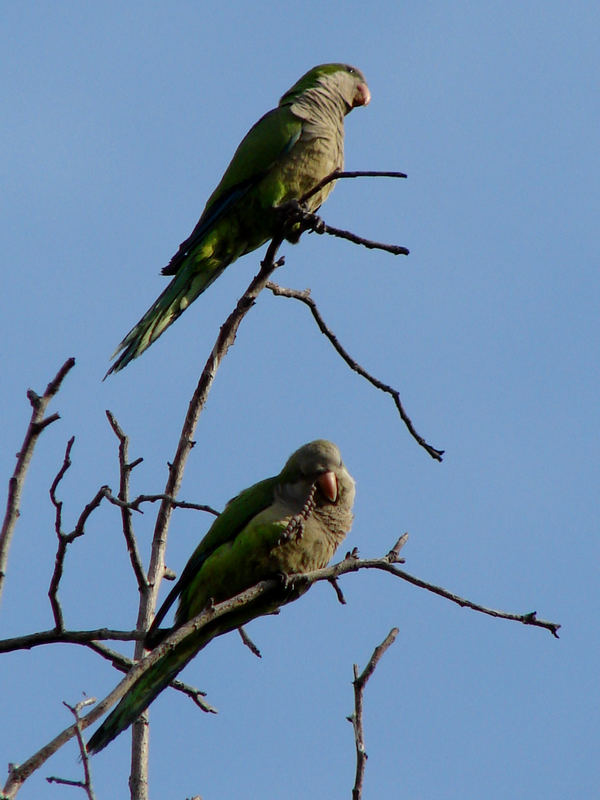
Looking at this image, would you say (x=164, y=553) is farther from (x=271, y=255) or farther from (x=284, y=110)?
(x=284, y=110)

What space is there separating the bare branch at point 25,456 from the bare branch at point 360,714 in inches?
42.4

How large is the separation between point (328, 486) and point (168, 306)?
57.3 inches

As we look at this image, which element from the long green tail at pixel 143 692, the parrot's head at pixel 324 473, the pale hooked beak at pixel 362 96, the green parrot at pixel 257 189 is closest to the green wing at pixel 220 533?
the parrot's head at pixel 324 473

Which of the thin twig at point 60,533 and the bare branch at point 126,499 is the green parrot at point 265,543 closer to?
the bare branch at point 126,499

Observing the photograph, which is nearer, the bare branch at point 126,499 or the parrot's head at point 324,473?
the bare branch at point 126,499

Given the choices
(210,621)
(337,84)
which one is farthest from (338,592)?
(337,84)

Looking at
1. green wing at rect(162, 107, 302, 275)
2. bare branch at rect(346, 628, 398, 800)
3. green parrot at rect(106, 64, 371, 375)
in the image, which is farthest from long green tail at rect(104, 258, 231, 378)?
bare branch at rect(346, 628, 398, 800)

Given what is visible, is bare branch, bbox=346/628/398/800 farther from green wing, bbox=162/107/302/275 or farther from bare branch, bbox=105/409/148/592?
green wing, bbox=162/107/302/275

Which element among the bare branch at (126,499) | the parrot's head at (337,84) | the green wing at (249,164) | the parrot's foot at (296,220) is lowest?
the bare branch at (126,499)

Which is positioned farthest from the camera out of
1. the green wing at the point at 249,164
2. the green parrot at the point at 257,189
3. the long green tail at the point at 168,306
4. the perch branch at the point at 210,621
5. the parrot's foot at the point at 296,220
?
the green wing at the point at 249,164

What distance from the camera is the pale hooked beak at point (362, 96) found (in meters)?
7.04

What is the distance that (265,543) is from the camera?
Result: 13.9 feet

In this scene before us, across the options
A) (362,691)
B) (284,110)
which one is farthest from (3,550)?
(284,110)

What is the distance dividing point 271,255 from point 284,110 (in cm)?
216
